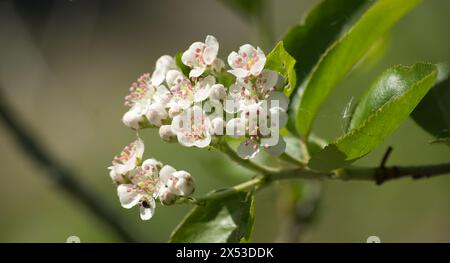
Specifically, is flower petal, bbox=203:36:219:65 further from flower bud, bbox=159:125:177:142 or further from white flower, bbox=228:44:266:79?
flower bud, bbox=159:125:177:142

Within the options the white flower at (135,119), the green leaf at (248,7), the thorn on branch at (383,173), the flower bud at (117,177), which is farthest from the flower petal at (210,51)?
the green leaf at (248,7)

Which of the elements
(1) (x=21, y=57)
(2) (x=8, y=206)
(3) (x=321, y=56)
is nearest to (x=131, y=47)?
(2) (x=8, y=206)

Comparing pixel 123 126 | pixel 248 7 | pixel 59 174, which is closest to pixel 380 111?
pixel 248 7

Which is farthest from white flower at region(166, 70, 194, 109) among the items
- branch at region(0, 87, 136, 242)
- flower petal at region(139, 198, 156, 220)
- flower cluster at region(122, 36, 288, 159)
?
branch at region(0, 87, 136, 242)

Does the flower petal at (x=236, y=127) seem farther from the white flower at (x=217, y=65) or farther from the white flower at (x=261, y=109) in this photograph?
the white flower at (x=217, y=65)

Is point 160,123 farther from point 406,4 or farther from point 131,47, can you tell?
point 131,47

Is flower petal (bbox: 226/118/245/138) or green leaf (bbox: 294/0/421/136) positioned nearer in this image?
flower petal (bbox: 226/118/245/138)
